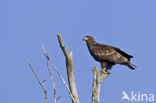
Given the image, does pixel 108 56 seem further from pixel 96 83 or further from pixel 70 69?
pixel 70 69

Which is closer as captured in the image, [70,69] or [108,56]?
[70,69]

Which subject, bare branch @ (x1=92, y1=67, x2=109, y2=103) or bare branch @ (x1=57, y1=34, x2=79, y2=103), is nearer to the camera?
bare branch @ (x1=57, y1=34, x2=79, y2=103)

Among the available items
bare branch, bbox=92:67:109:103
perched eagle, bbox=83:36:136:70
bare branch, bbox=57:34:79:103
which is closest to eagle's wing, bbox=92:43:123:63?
perched eagle, bbox=83:36:136:70

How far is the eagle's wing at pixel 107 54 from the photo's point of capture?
1262cm

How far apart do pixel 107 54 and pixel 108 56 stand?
0.26 ft

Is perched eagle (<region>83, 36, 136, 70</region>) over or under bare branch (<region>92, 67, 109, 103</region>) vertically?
over

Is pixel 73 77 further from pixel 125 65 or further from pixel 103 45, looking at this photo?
pixel 103 45

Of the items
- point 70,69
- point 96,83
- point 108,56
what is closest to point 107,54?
point 108,56

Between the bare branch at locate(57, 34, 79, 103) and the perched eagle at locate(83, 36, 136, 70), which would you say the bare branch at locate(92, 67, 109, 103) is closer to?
the bare branch at locate(57, 34, 79, 103)

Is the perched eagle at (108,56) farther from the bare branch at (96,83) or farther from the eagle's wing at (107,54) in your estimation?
the bare branch at (96,83)

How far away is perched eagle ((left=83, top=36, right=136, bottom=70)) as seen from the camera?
1247 cm

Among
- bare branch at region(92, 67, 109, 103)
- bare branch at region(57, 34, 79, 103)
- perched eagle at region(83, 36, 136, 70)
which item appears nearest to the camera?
bare branch at region(57, 34, 79, 103)

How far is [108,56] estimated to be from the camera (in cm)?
1276

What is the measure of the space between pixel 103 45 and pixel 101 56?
0.70m
